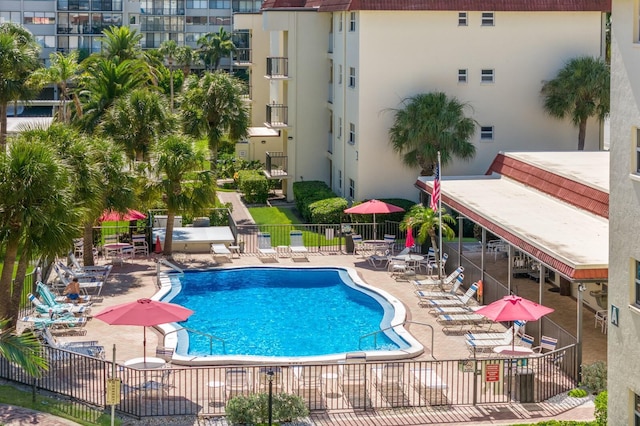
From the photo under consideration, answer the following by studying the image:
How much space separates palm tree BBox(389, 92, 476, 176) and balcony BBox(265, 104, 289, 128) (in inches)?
340

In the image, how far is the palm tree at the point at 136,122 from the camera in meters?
44.5

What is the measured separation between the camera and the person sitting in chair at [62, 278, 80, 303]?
33906mm

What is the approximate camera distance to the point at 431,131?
45.9m

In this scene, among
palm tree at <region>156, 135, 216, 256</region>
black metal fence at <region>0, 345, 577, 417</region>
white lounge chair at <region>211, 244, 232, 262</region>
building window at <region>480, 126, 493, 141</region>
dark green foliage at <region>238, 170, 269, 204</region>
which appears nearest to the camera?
black metal fence at <region>0, 345, 577, 417</region>

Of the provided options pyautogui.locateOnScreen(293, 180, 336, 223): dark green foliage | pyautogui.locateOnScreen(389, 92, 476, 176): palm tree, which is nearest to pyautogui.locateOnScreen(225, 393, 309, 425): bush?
pyautogui.locateOnScreen(389, 92, 476, 176): palm tree

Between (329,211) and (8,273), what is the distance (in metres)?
19.6

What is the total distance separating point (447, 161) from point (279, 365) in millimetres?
22462

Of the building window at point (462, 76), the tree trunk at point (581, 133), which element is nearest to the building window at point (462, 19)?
the building window at point (462, 76)

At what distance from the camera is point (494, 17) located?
155 feet

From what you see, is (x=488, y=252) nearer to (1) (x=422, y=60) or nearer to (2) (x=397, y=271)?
(2) (x=397, y=271)

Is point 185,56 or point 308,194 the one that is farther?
point 185,56

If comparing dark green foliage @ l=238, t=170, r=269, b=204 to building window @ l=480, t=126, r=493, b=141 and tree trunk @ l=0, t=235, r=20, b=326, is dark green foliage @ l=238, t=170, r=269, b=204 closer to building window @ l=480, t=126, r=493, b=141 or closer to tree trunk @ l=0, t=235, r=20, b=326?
building window @ l=480, t=126, r=493, b=141

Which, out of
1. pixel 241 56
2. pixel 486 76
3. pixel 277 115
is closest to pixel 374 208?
pixel 486 76

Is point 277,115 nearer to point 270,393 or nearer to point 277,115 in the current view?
point 277,115
